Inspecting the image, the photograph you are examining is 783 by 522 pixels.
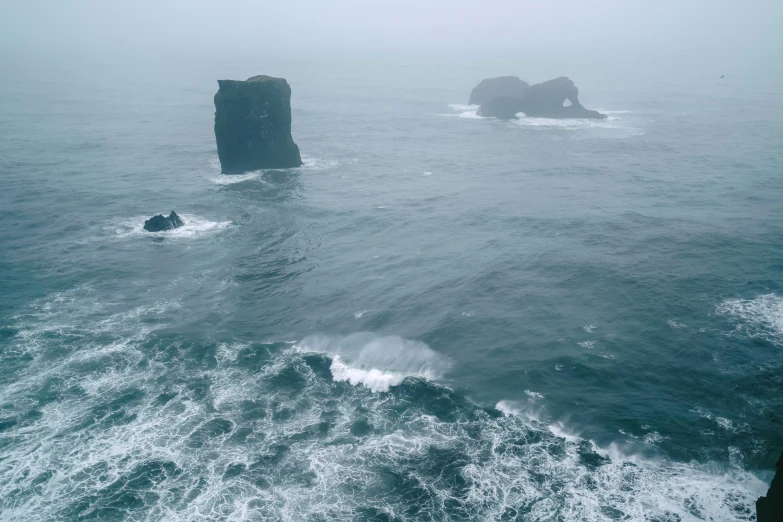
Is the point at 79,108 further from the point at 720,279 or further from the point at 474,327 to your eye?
the point at 720,279

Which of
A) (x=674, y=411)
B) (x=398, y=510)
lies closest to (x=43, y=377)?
(x=398, y=510)

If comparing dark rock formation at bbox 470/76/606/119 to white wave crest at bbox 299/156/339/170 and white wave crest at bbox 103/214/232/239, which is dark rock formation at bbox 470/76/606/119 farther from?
white wave crest at bbox 103/214/232/239

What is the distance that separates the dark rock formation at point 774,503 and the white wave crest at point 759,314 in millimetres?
29328

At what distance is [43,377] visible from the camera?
58.3 meters

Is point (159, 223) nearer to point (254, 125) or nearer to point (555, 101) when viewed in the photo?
point (254, 125)

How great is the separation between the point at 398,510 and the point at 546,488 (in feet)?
41.8

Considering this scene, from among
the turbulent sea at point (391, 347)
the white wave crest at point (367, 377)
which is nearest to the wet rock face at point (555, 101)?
the turbulent sea at point (391, 347)

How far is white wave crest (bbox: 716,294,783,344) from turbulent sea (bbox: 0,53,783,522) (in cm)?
33

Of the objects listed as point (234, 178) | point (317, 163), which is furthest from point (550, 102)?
point (234, 178)

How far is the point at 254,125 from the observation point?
405 ft

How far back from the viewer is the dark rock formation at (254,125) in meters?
119

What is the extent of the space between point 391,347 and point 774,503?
38489 mm

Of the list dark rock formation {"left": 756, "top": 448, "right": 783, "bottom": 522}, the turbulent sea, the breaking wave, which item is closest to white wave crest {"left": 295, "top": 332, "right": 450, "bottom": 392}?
the breaking wave

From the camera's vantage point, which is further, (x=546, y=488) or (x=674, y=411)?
(x=674, y=411)
